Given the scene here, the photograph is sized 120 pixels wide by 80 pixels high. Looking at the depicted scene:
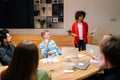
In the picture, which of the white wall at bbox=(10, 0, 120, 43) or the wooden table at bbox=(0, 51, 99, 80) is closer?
the wooden table at bbox=(0, 51, 99, 80)

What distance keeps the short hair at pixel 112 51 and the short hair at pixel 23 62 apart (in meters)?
0.49

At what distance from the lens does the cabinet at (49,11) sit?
6.75 meters

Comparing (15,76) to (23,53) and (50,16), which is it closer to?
(23,53)

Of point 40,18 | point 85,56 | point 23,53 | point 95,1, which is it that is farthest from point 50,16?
point 23,53

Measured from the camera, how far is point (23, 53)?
1635 mm

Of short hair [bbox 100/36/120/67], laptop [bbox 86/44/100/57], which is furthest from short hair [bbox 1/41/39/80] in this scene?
laptop [bbox 86/44/100/57]

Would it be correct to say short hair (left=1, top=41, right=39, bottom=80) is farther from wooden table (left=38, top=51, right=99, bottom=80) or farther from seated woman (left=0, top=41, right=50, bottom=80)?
wooden table (left=38, top=51, right=99, bottom=80)

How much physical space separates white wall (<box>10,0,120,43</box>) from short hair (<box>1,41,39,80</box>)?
5126mm

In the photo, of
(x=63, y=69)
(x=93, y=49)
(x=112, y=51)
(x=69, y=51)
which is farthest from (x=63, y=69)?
(x=112, y=51)

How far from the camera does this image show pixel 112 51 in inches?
62.2

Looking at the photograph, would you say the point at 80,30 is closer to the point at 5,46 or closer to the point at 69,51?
the point at 69,51

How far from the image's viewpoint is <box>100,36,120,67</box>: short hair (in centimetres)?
158

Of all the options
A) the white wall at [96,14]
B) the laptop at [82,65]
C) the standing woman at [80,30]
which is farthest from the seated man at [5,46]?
the white wall at [96,14]

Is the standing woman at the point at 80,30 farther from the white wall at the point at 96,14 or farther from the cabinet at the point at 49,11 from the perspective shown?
the cabinet at the point at 49,11
